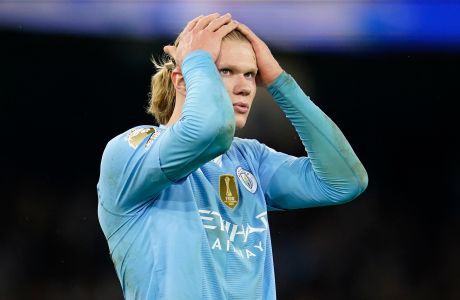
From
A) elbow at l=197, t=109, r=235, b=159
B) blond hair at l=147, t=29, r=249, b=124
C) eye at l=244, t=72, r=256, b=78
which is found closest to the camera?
elbow at l=197, t=109, r=235, b=159

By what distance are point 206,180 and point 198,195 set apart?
0.05 meters

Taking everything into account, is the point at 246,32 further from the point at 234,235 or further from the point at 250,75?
the point at 234,235

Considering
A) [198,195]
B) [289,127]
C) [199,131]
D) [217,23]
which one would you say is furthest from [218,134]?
[289,127]

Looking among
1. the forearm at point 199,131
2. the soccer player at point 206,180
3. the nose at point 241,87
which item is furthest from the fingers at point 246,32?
the forearm at point 199,131

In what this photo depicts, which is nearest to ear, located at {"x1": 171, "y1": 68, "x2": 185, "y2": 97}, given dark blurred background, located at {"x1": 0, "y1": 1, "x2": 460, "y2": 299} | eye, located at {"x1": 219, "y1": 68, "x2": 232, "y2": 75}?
eye, located at {"x1": 219, "y1": 68, "x2": 232, "y2": 75}

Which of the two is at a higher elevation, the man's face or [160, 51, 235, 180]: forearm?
the man's face

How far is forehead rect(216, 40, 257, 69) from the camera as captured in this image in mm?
1706

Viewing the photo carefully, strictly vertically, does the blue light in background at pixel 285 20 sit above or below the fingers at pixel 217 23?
above

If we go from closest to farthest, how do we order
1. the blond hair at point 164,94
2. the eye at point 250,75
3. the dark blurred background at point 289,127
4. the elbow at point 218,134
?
the elbow at point 218,134 → the eye at point 250,75 → the blond hair at point 164,94 → the dark blurred background at point 289,127

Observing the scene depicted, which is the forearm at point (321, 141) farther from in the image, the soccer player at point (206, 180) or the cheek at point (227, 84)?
the cheek at point (227, 84)

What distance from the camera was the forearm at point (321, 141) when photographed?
184 cm

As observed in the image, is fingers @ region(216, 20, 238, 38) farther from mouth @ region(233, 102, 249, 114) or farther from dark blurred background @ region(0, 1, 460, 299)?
dark blurred background @ region(0, 1, 460, 299)

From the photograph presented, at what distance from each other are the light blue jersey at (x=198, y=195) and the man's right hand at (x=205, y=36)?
0.11 ft

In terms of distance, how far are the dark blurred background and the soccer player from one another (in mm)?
1874
